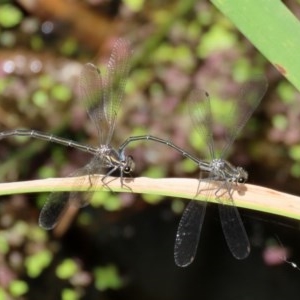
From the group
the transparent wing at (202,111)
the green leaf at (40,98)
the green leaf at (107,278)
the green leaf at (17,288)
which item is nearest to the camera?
the transparent wing at (202,111)

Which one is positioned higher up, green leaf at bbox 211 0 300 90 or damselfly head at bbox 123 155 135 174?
green leaf at bbox 211 0 300 90

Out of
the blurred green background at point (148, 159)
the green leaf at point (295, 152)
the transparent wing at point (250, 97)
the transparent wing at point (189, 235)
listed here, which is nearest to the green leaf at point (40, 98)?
the blurred green background at point (148, 159)

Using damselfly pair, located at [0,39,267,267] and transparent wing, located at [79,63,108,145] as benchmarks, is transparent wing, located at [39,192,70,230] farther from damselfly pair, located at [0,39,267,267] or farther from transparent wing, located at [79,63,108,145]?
transparent wing, located at [79,63,108,145]

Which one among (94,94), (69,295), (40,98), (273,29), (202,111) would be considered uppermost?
(273,29)

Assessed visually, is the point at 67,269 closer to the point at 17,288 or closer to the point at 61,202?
the point at 17,288

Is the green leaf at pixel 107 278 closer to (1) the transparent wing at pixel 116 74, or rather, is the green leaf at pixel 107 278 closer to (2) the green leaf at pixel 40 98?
(2) the green leaf at pixel 40 98

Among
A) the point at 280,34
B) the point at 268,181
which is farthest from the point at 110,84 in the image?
the point at 268,181

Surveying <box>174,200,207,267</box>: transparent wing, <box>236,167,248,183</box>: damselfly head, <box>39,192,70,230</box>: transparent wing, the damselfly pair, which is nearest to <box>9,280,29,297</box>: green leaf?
the damselfly pair

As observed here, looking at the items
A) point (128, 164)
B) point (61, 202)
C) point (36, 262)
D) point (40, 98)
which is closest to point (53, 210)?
point (61, 202)
